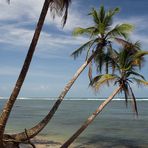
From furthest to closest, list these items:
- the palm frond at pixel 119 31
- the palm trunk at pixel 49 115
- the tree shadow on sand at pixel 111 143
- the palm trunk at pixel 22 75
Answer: the tree shadow on sand at pixel 111 143 < the palm frond at pixel 119 31 < the palm trunk at pixel 49 115 < the palm trunk at pixel 22 75

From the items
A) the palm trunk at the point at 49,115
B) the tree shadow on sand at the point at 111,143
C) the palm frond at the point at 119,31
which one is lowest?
the tree shadow on sand at the point at 111,143

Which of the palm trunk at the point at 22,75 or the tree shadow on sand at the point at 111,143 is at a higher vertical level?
the palm trunk at the point at 22,75

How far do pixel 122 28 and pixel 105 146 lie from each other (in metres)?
11.4

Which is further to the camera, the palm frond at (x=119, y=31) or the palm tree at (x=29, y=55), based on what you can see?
the palm frond at (x=119, y=31)

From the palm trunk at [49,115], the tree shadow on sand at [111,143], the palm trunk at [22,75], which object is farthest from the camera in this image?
the tree shadow on sand at [111,143]

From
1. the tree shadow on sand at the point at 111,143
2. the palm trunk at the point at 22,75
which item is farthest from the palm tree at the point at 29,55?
the tree shadow on sand at the point at 111,143

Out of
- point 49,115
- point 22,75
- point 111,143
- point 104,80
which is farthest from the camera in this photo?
point 111,143

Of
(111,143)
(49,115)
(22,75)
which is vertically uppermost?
(22,75)

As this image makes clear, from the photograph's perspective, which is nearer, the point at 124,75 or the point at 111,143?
the point at 124,75

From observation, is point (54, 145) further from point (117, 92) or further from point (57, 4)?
point (57, 4)

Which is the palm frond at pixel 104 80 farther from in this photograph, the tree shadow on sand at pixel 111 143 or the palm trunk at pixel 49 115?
the tree shadow on sand at pixel 111 143

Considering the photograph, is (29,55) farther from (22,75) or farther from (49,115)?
(49,115)

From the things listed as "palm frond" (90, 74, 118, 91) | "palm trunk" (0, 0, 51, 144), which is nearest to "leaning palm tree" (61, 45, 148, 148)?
"palm frond" (90, 74, 118, 91)

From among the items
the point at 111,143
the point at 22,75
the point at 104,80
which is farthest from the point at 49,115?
the point at 111,143
